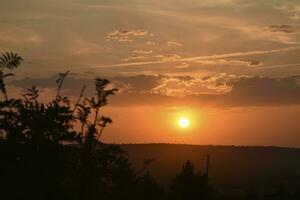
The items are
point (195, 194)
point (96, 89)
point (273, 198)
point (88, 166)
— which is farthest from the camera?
point (273, 198)

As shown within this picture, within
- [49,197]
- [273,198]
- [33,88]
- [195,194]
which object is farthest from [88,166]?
[273,198]

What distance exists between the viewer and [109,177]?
8.56 m

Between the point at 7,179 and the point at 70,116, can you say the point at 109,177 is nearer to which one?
the point at 70,116

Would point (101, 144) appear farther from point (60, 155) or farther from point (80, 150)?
point (60, 155)

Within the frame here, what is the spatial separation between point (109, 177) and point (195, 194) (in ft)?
89.6

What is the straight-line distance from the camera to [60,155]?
7863 millimetres

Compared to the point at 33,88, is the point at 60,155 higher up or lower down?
lower down

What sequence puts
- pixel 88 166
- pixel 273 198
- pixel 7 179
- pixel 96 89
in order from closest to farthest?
pixel 7 179
pixel 88 166
pixel 96 89
pixel 273 198

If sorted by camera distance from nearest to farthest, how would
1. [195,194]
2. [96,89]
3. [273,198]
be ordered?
1. [96,89]
2. [195,194]
3. [273,198]

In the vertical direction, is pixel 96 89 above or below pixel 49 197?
above

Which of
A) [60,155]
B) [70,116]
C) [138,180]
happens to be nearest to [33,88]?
[70,116]

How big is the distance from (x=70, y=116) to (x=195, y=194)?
27.7 metres

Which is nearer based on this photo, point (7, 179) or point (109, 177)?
point (7, 179)

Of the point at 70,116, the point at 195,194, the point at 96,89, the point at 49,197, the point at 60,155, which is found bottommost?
the point at 49,197
